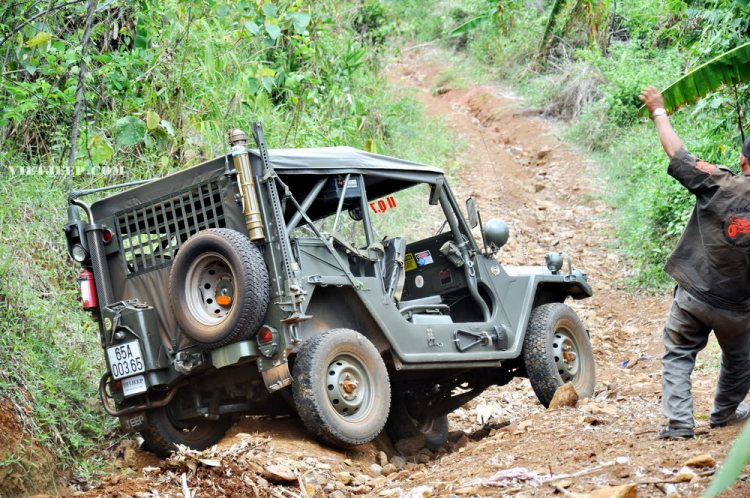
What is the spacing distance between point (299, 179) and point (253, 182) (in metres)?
0.86

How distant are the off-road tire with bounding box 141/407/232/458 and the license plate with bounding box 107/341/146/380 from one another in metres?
0.38

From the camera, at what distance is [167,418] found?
5.84m

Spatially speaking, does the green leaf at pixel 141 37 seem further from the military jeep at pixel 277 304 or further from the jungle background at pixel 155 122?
the military jeep at pixel 277 304

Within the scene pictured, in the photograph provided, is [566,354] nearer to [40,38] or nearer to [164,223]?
[164,223]

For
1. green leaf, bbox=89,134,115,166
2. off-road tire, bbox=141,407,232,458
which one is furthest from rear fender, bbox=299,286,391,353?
green leaf, bbox=89,134,115,166

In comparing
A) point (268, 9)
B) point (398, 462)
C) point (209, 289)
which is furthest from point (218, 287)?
point (268, 9)

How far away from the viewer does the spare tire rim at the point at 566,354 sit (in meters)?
7.22

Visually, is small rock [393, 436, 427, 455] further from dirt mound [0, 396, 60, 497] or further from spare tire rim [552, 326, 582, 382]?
dirt mound [0, 396, 60, 497]

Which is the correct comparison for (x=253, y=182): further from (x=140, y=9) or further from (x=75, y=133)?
(x=140, y=9)

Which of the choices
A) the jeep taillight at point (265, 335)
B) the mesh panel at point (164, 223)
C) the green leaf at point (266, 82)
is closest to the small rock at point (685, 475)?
the jeep taillight at point (265, 335)

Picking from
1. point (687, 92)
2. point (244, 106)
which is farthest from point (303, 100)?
point (687, 92)

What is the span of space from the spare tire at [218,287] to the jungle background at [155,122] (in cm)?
130

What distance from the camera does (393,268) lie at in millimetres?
6297

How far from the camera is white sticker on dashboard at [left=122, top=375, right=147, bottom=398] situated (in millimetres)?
5453
